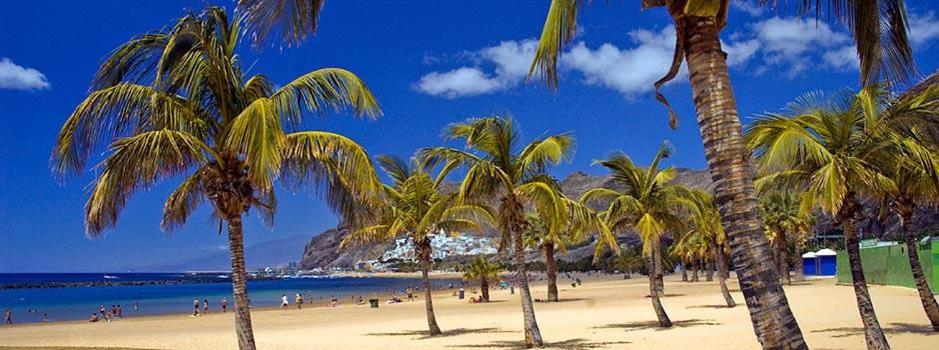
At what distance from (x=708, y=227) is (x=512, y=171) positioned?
50.3 feet

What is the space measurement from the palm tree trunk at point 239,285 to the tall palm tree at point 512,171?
608 centimetres

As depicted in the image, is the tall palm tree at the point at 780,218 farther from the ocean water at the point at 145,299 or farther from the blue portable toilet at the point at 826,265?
the ocean water at the point at 145,299

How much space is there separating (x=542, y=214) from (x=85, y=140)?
9.21 m

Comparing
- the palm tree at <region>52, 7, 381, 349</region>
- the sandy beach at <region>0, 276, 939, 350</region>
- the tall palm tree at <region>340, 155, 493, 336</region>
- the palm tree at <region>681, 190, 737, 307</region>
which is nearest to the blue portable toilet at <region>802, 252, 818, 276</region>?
the palm tree at <region>681, 190, 737, 307</region>

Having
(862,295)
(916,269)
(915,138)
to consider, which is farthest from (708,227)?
(915,138)

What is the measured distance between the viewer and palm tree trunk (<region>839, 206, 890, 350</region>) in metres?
12.2

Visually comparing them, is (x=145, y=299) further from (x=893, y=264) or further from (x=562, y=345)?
(x=562, y=345)

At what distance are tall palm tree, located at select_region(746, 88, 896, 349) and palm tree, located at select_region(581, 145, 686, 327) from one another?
7308mm

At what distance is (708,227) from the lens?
96.3 feet

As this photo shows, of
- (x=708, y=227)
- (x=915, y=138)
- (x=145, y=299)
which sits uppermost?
(x=915, y=138)

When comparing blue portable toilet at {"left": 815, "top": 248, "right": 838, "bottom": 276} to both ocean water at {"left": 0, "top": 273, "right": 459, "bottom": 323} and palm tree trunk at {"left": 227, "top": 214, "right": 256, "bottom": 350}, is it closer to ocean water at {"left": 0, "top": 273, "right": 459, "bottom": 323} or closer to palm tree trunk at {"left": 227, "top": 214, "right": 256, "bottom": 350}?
ocean water at {"left": 0, "top": 273, "right": 459, "bottom": 323}

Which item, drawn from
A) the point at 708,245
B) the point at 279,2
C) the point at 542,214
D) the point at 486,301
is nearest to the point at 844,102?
the point at 542,214

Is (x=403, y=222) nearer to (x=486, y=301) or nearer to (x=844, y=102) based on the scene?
(x=844, y=102)

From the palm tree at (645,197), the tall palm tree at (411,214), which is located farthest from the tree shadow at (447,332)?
the palm tree at (645,197)
